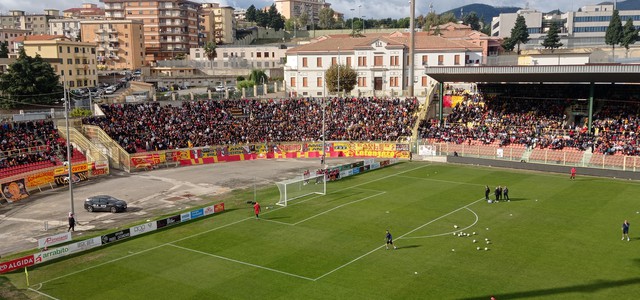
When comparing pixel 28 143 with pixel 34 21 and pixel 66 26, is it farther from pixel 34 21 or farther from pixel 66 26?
pixel 34 21

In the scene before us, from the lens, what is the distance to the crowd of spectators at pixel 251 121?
218 feet

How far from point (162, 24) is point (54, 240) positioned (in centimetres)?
12122

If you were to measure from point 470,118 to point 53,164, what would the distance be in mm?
51225

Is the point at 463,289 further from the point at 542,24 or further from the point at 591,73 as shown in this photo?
the point at 542,24

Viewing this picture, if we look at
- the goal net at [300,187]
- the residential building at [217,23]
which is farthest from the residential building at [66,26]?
the goal net at [300,187]

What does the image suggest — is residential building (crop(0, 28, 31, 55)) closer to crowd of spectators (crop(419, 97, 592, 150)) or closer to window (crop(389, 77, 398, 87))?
window (crop(389, 77, 398, 87))

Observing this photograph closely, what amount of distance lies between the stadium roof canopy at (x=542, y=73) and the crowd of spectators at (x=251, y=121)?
9173 millimetres

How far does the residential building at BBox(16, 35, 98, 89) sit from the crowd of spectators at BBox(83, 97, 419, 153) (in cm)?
3614

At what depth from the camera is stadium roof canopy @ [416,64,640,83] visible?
57.1 meters

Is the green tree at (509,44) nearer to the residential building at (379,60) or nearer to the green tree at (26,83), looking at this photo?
the residential building at (379,60)

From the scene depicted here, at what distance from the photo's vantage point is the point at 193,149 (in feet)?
214

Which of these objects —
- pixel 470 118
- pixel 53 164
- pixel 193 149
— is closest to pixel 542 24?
pixel 470 118

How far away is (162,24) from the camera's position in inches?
5704

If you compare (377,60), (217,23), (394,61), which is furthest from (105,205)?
(217,23)
